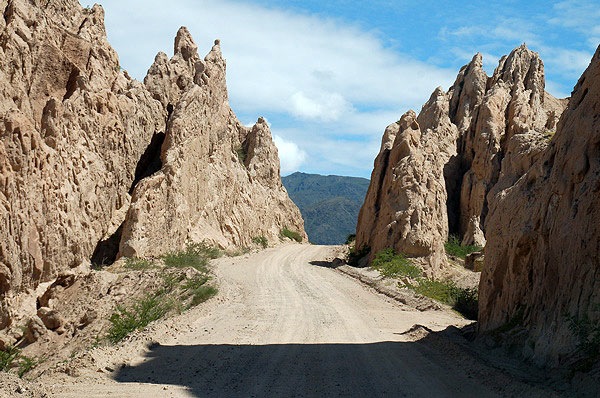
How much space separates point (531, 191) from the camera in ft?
44.4

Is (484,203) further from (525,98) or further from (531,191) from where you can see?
(531,191)

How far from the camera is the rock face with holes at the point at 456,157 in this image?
30938 mm

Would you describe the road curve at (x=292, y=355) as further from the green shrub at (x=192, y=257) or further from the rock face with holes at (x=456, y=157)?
the rock face with holes at (x=456, y=157)

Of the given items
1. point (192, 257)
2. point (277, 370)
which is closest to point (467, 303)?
point (192, 257)

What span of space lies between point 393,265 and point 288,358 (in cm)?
1807

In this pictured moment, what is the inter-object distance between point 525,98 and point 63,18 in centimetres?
3467

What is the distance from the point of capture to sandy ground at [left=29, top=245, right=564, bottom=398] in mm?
9273

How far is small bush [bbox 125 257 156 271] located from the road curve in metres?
4.57

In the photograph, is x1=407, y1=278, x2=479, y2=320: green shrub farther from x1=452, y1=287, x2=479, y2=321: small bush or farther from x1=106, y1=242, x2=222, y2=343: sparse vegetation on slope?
x1=106, y1=242, x2=222, y2=343: sparse vegetation on slope

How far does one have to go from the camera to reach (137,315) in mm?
17578

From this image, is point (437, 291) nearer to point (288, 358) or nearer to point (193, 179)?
point (288, 358)

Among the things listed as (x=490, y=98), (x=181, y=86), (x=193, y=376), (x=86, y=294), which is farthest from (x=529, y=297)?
(x=490, y=98)

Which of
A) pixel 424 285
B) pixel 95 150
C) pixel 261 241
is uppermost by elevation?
pixel 95 150

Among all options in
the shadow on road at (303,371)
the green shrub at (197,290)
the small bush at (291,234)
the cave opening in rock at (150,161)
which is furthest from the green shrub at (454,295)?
the small bush at (291,234)
